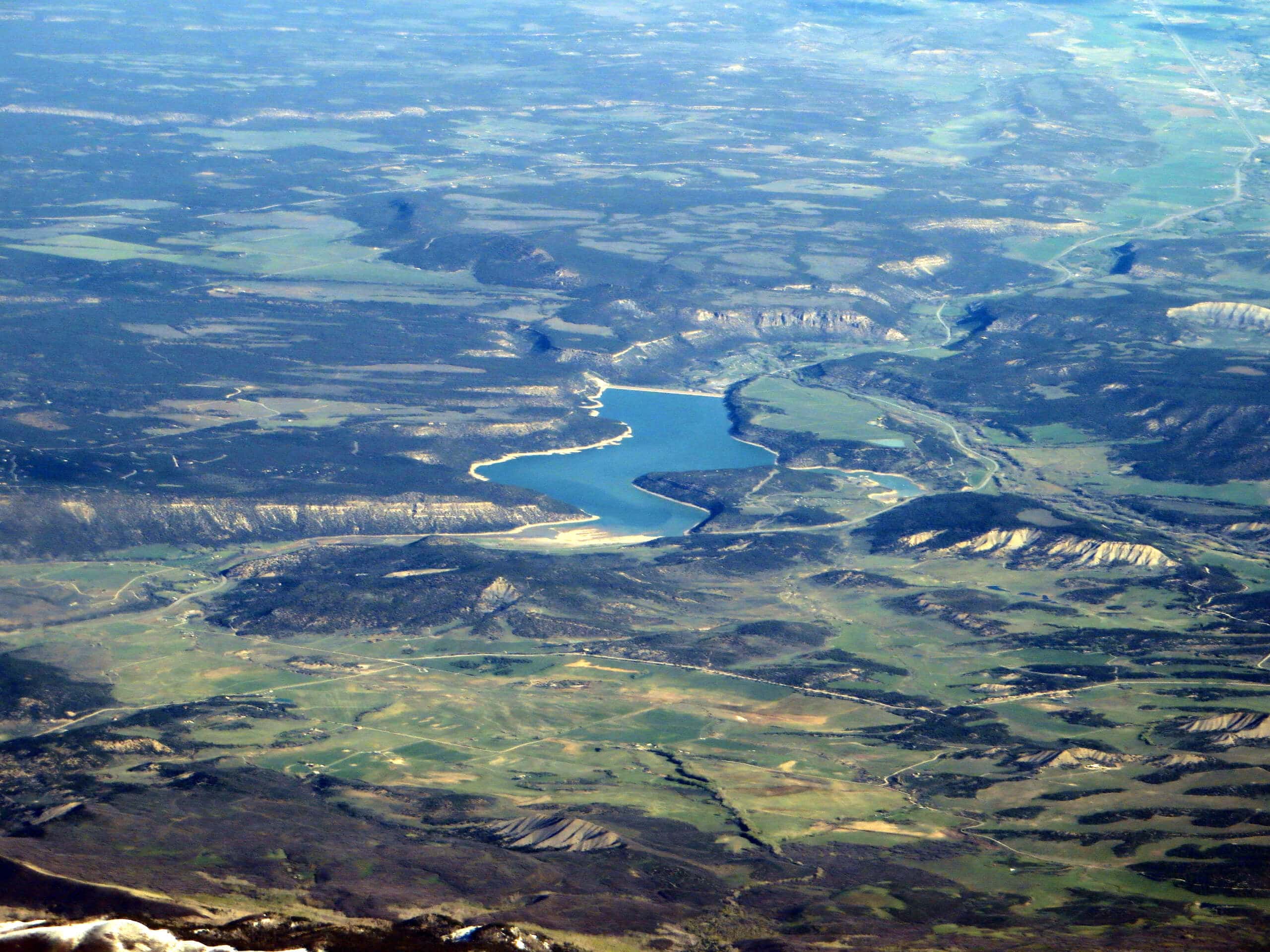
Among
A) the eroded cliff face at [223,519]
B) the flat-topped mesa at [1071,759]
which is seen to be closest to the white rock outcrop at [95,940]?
the flat-topped mesa at [1071,759]

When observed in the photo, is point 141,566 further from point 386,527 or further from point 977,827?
point 977,827

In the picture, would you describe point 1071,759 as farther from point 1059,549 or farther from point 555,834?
point 1059,549

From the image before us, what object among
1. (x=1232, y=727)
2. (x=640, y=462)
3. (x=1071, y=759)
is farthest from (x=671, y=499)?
(x=1232, y=727)

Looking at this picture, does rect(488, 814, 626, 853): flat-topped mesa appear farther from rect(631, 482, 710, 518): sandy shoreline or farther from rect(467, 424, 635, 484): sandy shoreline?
rect(467, 424, 635, 484): sandy shoreline

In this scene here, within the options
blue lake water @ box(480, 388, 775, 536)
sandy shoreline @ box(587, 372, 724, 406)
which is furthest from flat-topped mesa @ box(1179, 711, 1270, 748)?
sandy shoreline @ box(587, 372, 724, 406)

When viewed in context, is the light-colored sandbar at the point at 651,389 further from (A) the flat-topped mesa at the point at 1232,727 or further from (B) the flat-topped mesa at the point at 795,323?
(A) the flat-topped mesa at the point at 1232,727

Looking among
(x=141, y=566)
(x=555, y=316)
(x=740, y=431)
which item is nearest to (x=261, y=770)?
(x=141, y=566)
